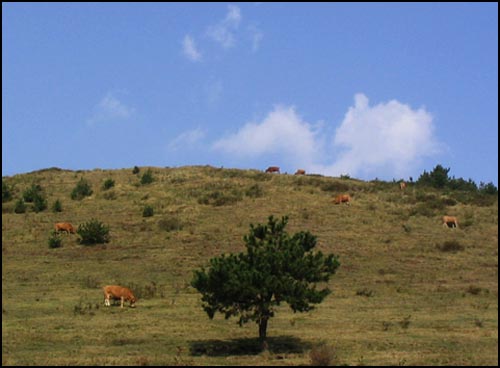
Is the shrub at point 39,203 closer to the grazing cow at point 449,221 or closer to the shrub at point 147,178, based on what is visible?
the shrub at point 147,178

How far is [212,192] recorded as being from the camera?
6231 cm

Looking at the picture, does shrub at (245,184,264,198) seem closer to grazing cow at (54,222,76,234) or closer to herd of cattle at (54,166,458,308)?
herd of cattle at (54,166,458,308)

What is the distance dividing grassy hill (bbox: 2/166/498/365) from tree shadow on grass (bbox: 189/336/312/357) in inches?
2.8

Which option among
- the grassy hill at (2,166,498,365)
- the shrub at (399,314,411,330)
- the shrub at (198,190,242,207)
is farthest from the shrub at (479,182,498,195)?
the shrub at (399,314,411,330)

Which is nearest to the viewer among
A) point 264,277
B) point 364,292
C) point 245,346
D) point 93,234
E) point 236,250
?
point 264,277

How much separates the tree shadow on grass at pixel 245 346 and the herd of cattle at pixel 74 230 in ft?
24.6

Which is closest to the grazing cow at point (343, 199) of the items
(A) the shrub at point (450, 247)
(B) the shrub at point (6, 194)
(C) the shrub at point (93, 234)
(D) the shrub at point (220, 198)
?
(D) the shrub at point (220, 198)

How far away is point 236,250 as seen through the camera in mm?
42031

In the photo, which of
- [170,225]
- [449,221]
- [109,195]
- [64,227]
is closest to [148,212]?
[170,225]

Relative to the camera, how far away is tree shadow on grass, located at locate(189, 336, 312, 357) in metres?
22.3

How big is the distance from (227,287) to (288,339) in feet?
15.0

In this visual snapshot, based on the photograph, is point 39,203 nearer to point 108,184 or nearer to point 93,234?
point 108,184

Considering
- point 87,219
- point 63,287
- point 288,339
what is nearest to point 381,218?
point 87,219

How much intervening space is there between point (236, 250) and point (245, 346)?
1888 centimetres
